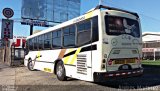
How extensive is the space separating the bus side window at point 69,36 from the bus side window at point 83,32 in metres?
0.51

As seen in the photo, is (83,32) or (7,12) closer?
(83,32)

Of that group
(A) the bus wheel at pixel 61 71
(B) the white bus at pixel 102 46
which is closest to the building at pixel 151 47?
(A) the bus wheel at pixel 61 71

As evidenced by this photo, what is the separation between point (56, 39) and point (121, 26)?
4329 millimetres

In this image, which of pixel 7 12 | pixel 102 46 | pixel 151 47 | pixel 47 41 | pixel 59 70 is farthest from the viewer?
pixel 151 47

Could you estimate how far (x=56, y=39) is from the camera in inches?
550

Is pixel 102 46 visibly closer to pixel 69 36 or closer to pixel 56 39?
pixel 69 36

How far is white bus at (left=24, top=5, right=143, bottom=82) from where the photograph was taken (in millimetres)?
10102

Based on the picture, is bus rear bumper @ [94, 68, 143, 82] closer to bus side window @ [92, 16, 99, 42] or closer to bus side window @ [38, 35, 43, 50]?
bus side window @ [92, 16, 99, 42]

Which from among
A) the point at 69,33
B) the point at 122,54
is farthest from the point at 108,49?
the point at 69,33

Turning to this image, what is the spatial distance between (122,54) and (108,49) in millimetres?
765

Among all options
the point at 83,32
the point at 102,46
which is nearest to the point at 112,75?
the point at 102,46

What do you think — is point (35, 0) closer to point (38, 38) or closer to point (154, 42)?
point (154, 42)

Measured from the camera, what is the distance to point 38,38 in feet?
57.8

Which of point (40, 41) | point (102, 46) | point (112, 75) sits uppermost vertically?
point (40, 41)
